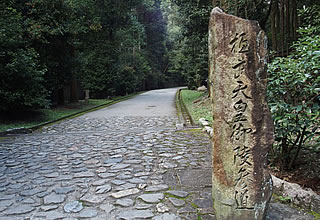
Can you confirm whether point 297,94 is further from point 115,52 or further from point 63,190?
point 115,52

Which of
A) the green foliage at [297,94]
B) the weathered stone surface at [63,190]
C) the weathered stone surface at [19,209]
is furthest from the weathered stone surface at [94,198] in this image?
the green foliage at [297,94]

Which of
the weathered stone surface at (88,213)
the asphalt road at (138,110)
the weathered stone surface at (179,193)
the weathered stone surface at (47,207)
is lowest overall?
the weathered stone surface at (179,193)

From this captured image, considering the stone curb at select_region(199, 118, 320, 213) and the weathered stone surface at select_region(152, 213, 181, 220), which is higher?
the stone curb at select_region(199, 118, 320, 213)

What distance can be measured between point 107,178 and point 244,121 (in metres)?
2.71

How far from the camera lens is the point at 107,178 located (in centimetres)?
447

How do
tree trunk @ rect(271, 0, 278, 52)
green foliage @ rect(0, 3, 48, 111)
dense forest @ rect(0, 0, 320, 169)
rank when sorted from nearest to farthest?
1. dense forest @ rect(0, 0, 320, 169)
2. green foliage @ rect(0, 3, 48, 111)
3. tree trunk @ rect(271, 0, 278, 52)

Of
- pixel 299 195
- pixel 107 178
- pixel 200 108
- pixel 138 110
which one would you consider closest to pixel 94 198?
pixel 107 178

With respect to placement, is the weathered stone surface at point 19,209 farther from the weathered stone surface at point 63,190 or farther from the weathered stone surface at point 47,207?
the weathered stone surface at point 63,190

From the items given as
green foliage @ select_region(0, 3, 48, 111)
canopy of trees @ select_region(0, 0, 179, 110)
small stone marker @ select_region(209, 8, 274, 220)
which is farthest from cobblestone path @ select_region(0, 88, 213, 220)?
canopy of trees @ select_region(0, 0, 179, 110)

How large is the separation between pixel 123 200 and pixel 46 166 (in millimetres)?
2338

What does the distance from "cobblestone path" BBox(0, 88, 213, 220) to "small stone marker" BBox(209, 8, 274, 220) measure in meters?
0.64

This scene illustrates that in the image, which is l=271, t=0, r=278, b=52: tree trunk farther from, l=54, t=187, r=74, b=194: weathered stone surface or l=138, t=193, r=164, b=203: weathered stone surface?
l=54, t=187, r=74, b=194: weathered stone surface

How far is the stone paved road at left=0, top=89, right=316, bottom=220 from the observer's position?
11.0 feet

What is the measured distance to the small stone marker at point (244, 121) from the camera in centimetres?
275
